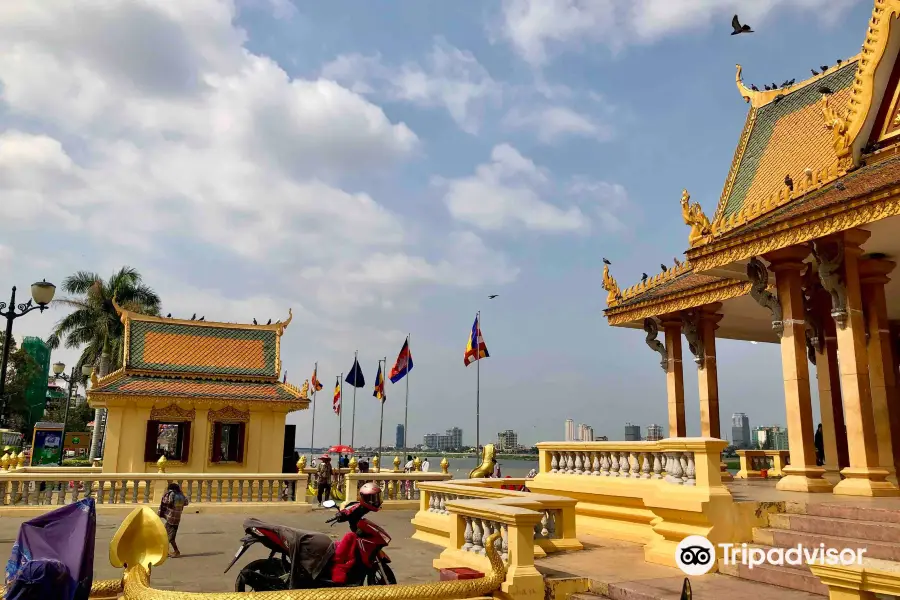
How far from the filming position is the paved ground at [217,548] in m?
9.34

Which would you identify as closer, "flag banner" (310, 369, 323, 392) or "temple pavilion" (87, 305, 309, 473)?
"temple pavilion" (87, 305, 309, 473)

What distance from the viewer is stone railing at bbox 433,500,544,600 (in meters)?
6.98

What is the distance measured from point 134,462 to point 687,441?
22.8m

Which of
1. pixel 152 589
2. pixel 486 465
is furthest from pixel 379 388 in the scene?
pixel 152 589

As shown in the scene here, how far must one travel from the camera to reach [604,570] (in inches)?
322

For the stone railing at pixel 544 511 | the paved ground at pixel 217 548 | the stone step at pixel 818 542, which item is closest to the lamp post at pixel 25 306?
the paved ground at pixel 217 548

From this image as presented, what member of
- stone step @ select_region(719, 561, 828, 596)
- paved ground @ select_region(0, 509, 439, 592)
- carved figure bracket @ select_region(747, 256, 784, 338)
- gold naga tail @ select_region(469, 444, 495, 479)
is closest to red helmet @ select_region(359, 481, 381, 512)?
paved ground @ select_region(0, 509, 439, 592)

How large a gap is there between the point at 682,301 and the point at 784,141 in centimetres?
454

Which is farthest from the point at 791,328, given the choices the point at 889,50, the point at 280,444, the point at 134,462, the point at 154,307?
the point at 154,307

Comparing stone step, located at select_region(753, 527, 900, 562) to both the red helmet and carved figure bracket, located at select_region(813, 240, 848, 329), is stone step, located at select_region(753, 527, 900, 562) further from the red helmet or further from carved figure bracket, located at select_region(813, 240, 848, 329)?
the red helmet

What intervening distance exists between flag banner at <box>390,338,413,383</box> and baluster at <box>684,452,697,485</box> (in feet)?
73.2

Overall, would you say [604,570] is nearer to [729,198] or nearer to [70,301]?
[729,198]

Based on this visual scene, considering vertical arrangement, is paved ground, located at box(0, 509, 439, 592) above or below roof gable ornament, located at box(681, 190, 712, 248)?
below

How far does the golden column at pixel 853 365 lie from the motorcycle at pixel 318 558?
24.4ft
